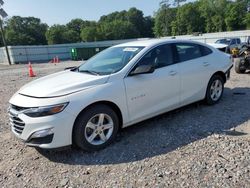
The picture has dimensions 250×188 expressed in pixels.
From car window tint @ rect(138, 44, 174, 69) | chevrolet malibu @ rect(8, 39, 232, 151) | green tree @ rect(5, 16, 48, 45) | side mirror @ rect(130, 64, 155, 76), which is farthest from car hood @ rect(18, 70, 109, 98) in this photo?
green tree @ rect(5, 16, 48, 45)

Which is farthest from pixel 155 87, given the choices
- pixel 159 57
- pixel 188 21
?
pixel 188 21

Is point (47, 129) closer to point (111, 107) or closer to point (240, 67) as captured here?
point (111, 107)

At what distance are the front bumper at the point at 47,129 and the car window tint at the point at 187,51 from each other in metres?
2.62

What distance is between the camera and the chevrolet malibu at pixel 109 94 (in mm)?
3750

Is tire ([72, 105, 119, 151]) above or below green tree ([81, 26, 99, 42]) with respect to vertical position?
below

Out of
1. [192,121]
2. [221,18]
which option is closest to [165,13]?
[221,18]

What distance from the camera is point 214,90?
6.04m

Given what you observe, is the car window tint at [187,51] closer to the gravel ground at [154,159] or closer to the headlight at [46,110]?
the gravel ground at [154,159]

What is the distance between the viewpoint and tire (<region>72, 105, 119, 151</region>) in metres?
3.92

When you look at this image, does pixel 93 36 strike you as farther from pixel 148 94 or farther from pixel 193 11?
pixel 148 94

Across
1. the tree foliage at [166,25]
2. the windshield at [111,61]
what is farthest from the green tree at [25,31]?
the windshield at [111,61]

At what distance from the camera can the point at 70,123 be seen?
3.79m

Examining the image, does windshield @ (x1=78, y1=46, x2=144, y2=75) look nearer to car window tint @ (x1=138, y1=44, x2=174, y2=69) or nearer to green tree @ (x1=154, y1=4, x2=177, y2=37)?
car window tint @ (x1=138, y1=44, x2=174, y2=69)

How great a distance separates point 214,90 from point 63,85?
11.6 feet
